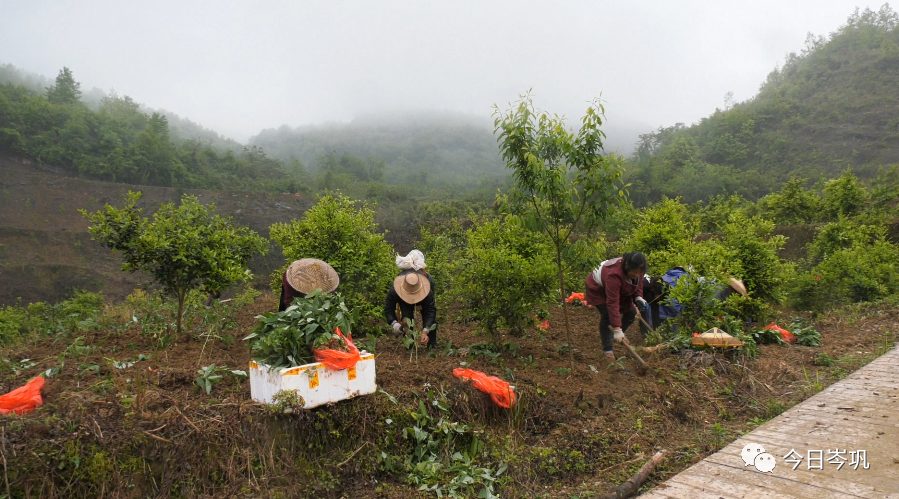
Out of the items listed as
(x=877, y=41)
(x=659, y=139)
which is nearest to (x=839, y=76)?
(x=877, y=41)

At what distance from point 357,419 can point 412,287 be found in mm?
2205

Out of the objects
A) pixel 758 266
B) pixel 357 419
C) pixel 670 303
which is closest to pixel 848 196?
pixel 758 266

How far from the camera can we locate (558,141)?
526cm

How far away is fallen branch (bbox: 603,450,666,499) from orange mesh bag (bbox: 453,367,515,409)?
1.20m

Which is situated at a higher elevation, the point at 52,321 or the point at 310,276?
the point at 310,276

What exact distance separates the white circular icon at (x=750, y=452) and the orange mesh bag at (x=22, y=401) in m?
4.88

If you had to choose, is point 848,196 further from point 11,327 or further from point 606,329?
point 11,327

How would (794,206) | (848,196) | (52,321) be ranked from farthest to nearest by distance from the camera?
(794,206), (848,196), (52,321)

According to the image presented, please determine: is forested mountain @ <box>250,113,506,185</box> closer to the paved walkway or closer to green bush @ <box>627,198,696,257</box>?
green bush @ <box>627,198,696,257</box>

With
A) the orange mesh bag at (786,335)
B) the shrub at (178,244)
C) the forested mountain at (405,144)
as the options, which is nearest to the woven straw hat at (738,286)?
the orange mesh bag at (786,335)

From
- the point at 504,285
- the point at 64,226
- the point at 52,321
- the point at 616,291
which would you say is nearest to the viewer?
the point at 616,291

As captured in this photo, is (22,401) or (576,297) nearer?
(22,401)

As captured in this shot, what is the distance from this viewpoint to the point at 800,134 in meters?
47.4

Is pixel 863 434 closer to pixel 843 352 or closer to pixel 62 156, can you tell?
pixel 843 352
